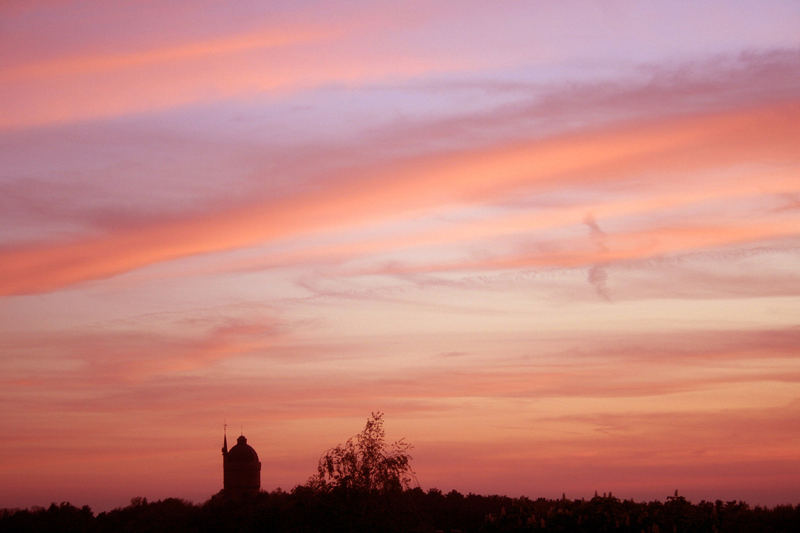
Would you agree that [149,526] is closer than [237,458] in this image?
Yes

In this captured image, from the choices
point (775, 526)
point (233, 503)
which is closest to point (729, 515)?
point (775, 526)

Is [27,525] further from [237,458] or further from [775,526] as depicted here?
[775,526]

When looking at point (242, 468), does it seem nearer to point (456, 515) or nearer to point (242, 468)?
point (242, 468)

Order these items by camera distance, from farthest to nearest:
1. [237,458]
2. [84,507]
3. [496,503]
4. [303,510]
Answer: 1. [237,458]
2. [84,507]
3. [496,503]
4. [303,510]

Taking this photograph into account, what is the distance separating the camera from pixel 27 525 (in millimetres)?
57656

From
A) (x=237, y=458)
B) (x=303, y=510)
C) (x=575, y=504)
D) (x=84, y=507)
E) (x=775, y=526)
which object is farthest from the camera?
(x=237, y=458)

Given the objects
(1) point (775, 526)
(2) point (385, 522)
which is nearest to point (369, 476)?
(2) point (385, 522)

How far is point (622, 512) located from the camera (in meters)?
37.1

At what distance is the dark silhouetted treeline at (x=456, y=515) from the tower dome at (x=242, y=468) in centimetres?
3323

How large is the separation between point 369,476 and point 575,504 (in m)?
7.97

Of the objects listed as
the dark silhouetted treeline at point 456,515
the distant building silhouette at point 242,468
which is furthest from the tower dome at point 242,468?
the dark silhouetted treeline at point 456,515

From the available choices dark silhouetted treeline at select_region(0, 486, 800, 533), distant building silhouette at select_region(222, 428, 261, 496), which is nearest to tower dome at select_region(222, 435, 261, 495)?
distant building silhouette at select_region(222, 428, 261, 496)

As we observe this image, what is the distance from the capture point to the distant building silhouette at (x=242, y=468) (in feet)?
290

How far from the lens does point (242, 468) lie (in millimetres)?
89188
